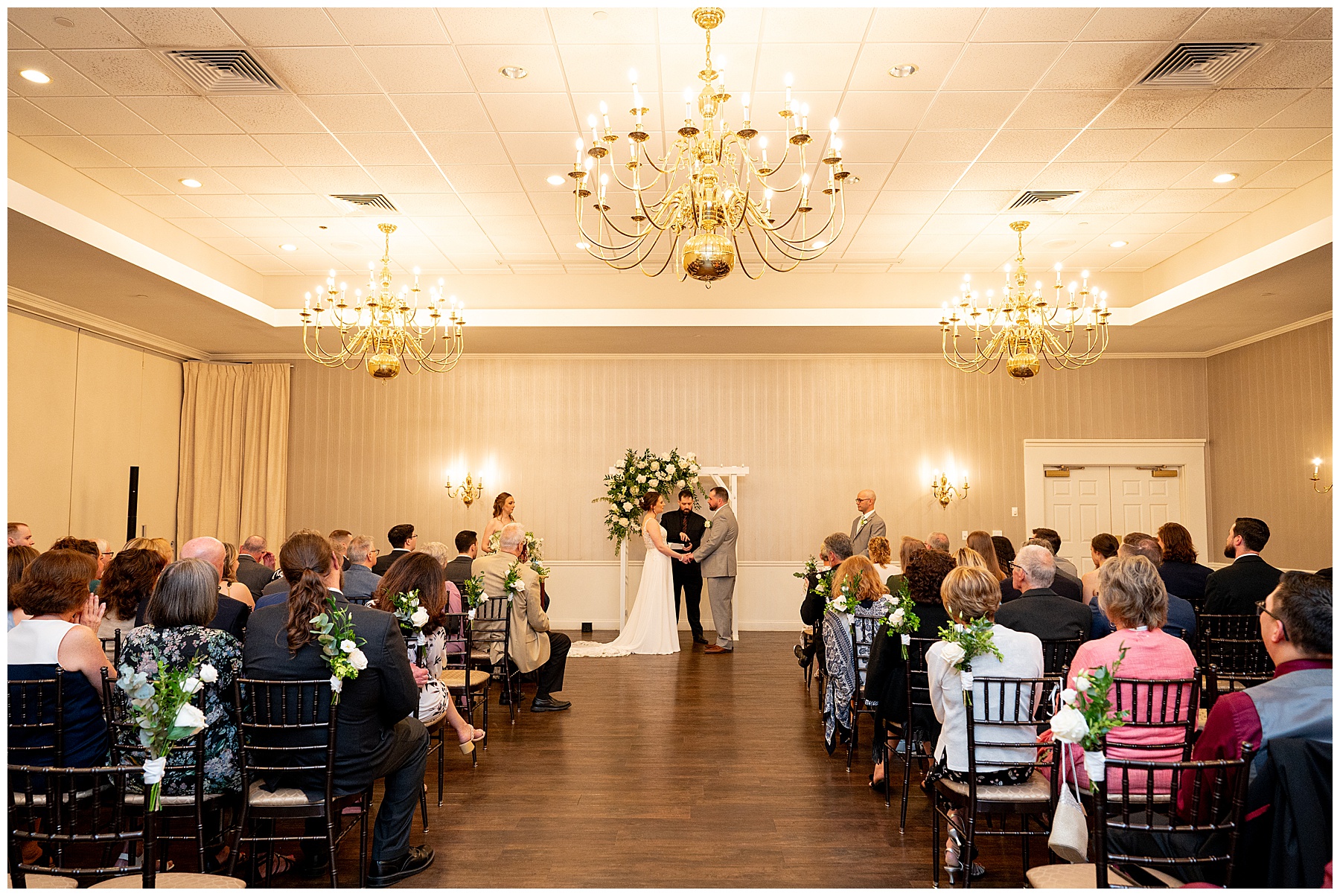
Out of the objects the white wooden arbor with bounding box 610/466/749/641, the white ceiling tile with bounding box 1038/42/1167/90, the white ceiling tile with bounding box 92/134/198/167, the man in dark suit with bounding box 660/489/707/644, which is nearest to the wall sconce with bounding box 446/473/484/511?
the white wooden arbor with bounding box 610/466/749/641

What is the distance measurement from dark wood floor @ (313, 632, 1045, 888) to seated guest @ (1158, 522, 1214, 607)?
2635 millimetres

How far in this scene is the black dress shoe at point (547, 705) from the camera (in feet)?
23.3

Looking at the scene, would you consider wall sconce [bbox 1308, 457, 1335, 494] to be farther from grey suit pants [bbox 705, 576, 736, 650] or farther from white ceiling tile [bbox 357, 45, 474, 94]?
white ceiling tile [bbox 357, 45, 474, 94]

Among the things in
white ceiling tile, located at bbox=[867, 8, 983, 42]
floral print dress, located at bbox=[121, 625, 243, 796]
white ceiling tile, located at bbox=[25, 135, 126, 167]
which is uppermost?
white ceiling tile, located at bbox=[867, 8, 983, 42]

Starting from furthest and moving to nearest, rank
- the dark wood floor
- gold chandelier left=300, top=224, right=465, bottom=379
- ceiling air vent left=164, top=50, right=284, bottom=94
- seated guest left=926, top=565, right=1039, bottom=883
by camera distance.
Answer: gold chandelier left=300, top=224, right=465, bottom=379 < ceiling air vent left=164, top=50, right=284, bottom=94 < the dark wood floor < seated guest left=926, top=565, right=1039, bottom=883

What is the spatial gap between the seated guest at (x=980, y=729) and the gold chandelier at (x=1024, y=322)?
4.16 m

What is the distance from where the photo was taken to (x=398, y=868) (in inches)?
154

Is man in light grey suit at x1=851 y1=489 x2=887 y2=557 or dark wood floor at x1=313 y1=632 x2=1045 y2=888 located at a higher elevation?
man in light grey suit at x1=851 y1=489 x2=887 y2=557

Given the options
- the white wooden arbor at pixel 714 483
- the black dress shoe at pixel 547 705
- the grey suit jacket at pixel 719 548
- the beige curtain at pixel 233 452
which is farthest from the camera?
the beige curtain at pixel 233 452

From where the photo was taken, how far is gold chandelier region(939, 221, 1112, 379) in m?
7.95

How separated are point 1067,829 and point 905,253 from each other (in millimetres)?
7645

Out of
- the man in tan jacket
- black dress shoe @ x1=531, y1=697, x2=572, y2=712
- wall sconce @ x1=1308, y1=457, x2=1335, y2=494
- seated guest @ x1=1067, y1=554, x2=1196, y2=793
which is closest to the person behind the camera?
seated guest @ x1=1067, y1=554, x2=1196, y2=793

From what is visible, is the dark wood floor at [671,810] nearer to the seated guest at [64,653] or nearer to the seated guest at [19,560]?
the seated guest at [64,653]

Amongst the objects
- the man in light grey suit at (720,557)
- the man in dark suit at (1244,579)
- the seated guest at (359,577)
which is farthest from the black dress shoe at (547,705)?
the man in dark suit at (1244,579)
